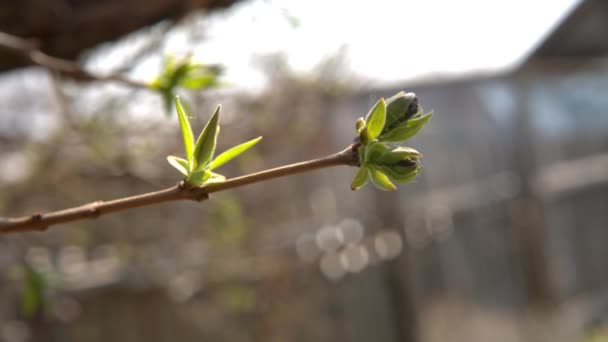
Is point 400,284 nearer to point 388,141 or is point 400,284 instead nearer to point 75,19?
point 75,19

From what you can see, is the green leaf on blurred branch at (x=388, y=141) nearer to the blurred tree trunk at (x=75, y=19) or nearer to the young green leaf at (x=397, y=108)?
the young green leaf at (x=397, y=108)

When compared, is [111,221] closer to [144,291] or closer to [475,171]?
[144,291]

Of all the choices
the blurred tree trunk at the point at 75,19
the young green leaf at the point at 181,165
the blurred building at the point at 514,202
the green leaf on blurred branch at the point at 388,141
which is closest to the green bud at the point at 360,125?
the green leaf on blurred branch at the point at 388,141

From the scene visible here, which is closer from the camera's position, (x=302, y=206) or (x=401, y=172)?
(x=401, y=172)

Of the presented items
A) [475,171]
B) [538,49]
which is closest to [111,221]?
[475,171]

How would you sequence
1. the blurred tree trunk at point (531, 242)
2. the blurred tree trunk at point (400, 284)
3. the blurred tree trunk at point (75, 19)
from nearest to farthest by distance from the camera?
the blurred tree trunk at point (75, 19), the blurred tree trunk at point (400, 284), the blurred tree trunk at point (531, 242)

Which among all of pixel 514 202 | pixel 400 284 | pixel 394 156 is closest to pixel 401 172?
pixel 394 156

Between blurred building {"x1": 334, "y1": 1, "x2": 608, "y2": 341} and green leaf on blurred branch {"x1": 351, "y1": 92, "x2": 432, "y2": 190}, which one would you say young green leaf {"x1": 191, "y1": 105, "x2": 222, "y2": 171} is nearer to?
green leaf on blurred branch {"x1": 351, "y1": 92, "x2": 432, "y2": 190}

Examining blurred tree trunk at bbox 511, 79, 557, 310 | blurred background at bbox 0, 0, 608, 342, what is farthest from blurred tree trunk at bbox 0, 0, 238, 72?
blurred tree trunk at bbox 511, 79, 557, 310
